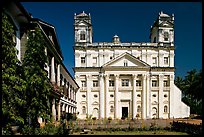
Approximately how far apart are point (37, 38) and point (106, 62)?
37.4 meters

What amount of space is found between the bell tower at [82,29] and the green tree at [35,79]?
37511 mm

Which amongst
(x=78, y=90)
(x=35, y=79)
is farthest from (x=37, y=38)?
(x=78, y=90)

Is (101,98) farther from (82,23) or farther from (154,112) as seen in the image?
(82,23)

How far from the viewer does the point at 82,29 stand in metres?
51.3

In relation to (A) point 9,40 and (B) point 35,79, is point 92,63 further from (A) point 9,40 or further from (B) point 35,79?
(A) point 9,40

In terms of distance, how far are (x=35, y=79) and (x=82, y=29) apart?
39210 millimetres

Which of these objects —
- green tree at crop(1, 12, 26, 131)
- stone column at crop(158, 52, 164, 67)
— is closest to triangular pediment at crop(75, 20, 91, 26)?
stone column at crop(158, 52, 164, 67)

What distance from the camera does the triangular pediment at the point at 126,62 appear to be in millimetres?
48312

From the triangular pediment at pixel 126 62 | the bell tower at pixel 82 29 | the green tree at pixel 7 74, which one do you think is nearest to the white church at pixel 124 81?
the bell tower at pixel 82 29

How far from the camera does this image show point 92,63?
50.8 m

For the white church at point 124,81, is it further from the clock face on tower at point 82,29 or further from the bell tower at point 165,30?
the bell tower at point 165,30

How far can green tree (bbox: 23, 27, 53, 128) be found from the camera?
12.9 metres

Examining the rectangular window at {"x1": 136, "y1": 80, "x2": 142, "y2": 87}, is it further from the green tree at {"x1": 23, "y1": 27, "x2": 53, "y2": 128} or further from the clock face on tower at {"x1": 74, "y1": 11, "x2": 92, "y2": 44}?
the green tree at {"x1": 23, "y1": 27, "x2": 53, "y2": 128}

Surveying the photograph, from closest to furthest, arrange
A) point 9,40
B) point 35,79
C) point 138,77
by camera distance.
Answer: point 9,40, point 35,79, point 138,77
